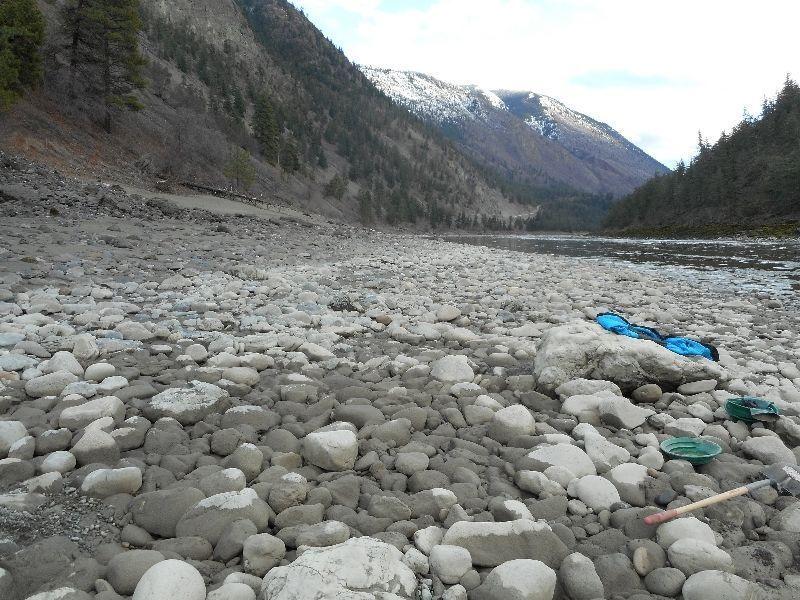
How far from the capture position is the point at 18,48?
23.0m

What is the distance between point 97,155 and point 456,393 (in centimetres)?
2995

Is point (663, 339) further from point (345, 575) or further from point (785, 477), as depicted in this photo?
point (345, 575)

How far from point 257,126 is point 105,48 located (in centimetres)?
3556

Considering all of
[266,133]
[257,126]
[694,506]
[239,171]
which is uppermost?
[257,126]

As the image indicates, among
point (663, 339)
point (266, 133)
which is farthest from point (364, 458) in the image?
point (266, 133)

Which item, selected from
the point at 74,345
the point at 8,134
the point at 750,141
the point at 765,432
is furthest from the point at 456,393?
the point at 750,141

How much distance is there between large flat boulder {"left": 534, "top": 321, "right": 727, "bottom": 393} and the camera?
11.7 ft

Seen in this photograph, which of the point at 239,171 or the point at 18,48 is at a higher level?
the point at 18,48

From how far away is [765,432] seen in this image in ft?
9.47

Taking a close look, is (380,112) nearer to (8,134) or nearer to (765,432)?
(8,134)

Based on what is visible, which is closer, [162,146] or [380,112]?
[162,146]

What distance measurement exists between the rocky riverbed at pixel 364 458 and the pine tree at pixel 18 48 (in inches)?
908

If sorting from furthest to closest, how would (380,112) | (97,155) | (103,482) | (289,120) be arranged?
(380,112)
(289,120)
(97,155)
(103,482)

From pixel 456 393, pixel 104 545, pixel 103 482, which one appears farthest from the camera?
pixel 456 393
